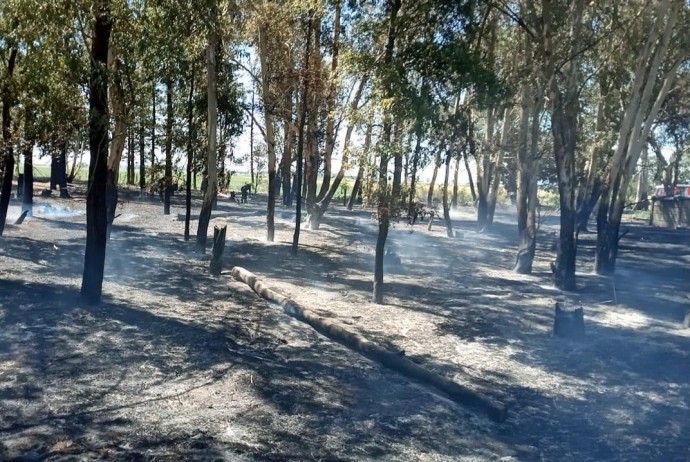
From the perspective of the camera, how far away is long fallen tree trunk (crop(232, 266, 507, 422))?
26.7 ft

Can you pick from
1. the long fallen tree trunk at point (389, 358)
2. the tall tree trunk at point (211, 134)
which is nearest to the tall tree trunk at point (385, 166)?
the long fallen tree trunk at point (389, 358)

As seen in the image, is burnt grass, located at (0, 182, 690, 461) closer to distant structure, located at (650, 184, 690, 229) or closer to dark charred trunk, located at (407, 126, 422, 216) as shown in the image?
dark charred trunk, located at (407, 126, 422, 216)

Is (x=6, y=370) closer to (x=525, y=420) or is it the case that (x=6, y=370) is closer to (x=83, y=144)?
(x=83, y=144)

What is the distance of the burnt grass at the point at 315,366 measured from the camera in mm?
6883

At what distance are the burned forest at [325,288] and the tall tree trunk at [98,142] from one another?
4 centimetres

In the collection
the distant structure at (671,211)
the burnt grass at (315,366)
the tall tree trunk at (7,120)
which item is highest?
the tall tree trunk at (7,120)

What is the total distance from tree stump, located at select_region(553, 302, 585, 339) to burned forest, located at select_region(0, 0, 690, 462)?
0.18 ft

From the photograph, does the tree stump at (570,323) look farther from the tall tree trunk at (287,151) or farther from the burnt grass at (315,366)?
the tall tree trunk at (287,151)

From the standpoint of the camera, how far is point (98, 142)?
10820 mm

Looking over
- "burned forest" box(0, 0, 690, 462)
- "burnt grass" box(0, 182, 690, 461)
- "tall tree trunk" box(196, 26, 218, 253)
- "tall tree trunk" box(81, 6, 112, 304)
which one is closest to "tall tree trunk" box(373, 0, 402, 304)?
"burned forest" box(0, 0, 690, 462)

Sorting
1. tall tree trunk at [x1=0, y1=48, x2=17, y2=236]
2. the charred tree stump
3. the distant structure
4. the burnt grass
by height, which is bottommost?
the burnt grass

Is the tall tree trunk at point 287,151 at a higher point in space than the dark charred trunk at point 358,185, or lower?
higher

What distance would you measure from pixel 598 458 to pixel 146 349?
6.24 m

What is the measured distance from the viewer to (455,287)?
17500 mm
